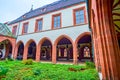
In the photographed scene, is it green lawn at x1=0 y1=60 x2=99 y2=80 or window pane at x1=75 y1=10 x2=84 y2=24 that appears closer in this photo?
green lawn at x1=0 y1=60 x2=99 y2=80

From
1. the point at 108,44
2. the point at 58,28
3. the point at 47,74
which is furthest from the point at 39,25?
the point at 108,44

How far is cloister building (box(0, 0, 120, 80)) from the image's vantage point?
3096mm

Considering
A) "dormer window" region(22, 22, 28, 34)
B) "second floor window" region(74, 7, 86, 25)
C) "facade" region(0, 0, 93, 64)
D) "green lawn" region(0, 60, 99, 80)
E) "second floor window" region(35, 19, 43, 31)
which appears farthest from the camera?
"dormer window" region(22, 22, 28, 34)

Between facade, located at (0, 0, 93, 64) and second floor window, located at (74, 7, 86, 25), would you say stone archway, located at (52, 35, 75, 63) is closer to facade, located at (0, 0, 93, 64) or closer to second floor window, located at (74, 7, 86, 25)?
facade, located at (0, 0, 93, 64)

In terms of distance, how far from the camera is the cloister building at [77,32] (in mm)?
3096

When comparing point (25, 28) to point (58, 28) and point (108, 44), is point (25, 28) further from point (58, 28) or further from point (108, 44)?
point (108, 44)

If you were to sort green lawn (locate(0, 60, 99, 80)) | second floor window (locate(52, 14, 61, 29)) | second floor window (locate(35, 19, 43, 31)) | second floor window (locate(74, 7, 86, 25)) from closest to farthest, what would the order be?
green lawn (locate(0, 60, 99, 80)), second floor window (locate(74, 7, 86, 25)), second floor window (locate(52, 14, 61, 29)), second floor window (locate(35, 19, 43, 31))

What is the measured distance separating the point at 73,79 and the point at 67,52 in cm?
1709

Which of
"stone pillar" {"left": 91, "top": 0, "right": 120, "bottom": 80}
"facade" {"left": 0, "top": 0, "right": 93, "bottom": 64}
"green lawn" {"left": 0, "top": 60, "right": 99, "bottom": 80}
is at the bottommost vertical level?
"green lawn" {"left": 0, "top": 60, "right": 99, "bottom": 80}

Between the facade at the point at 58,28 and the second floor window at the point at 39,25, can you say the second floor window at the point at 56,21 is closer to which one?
the facade at the point at 58,28

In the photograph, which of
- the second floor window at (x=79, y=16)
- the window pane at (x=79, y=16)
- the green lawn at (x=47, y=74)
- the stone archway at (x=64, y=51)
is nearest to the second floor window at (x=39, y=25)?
the stone archway at (x=64, y=51)

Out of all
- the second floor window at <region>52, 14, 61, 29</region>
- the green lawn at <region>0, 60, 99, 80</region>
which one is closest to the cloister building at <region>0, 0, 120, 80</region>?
the second floor window at <region>52, 14, 61, 29</region>

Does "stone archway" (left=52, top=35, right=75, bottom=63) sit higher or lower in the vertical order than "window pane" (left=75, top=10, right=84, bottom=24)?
lower

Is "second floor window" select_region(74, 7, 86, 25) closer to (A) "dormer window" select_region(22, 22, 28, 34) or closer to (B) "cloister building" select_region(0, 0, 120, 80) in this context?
(B) "cloister building" select_region(0, 0, 120, 80)
